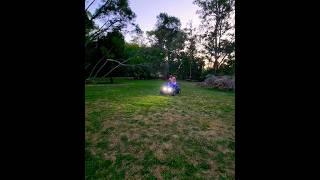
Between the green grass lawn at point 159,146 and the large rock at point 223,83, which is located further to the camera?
the large rock at point 223,83

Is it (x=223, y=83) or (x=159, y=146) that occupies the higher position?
(x=223, y=83)

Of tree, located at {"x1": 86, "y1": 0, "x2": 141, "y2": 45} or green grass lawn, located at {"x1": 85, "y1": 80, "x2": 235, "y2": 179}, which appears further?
tree, located at {"x1": 86, "y1": 0, "x2": 141, "y2": 45}

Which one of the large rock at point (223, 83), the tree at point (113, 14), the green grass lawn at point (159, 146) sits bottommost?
the green grass lawn at point (159, 146)

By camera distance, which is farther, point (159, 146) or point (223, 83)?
point (223, 83)

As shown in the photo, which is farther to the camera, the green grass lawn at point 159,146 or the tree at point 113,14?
the tree at point 113,14

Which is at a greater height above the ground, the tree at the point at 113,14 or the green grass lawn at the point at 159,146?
the tree at the point at 113,14

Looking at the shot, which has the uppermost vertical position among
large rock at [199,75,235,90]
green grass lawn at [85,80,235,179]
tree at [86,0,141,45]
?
tree at [86,0,141,45]

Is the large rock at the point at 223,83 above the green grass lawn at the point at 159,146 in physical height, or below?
above

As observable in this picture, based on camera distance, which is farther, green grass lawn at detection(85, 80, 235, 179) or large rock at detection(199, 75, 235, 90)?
large rock at detection(199, 75, 235, 90)

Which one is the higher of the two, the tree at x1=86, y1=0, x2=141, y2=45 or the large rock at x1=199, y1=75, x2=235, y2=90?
the tree at x1=86, y1=0, x2=141, y2=45

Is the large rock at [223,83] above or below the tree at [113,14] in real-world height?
below
